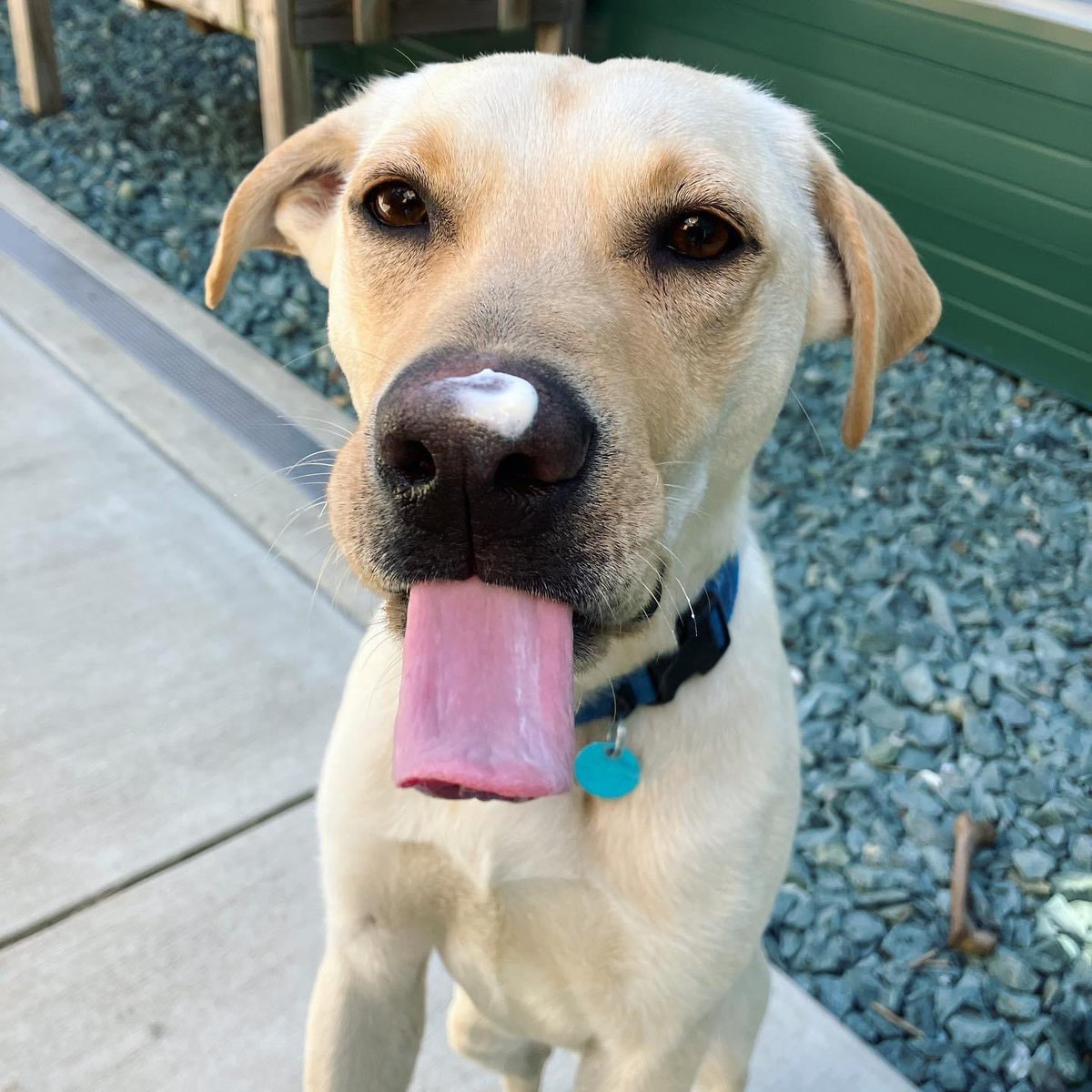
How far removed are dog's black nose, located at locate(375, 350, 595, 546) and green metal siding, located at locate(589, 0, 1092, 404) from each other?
14.0 ft

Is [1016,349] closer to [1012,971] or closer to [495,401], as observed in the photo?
[1012,971]

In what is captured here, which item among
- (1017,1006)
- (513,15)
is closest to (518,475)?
(1017,1006)

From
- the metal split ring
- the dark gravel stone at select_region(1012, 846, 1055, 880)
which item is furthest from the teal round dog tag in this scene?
the dark gravel stone at select_region(1012, 846, 1055, 880)

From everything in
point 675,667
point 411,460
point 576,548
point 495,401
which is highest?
point 495,401

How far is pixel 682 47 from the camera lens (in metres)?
5.60

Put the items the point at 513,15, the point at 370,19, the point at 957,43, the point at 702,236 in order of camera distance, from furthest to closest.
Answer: the point at 513,15 < the point at 370,19 < the point at 957,43 < the point at 702,236

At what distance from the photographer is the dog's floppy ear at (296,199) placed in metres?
1.95

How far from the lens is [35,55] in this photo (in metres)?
6.49

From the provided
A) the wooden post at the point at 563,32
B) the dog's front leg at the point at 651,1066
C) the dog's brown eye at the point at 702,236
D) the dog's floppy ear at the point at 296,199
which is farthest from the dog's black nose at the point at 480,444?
the wooden post at the point at 563,32

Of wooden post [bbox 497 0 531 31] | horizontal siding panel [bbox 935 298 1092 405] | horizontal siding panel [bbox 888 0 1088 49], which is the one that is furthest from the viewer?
wooden post [bbox 497 0 531 31]

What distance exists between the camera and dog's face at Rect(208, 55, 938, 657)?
1241 millimetres

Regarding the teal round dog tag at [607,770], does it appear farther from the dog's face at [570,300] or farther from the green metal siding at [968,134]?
the green metal siding at [968,134]

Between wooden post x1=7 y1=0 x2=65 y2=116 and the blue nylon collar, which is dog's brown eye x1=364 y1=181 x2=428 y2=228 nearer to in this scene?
the blue nylon collar

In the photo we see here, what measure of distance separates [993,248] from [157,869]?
4434mm
